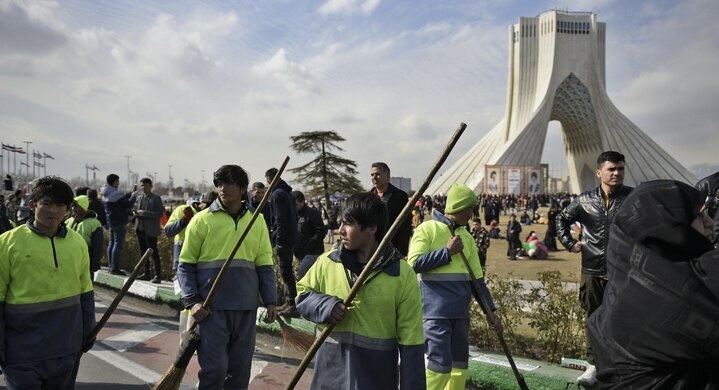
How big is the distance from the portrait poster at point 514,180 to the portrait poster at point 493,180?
78cm

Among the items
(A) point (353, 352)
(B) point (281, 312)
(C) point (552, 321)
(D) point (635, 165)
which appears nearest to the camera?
(A) point (353, 352)

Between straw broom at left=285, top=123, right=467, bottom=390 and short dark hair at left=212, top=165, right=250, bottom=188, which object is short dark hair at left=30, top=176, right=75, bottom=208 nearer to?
short dark hair at left=212, top=165, right=250, bottom=188

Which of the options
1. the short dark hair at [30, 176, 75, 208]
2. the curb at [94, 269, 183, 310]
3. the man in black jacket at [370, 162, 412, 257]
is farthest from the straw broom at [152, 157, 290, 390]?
the curb at [94, 269, 183, 310]

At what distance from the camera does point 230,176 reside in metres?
3.52

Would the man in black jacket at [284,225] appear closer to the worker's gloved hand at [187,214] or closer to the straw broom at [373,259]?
the worker's gloved hand at [187,214]

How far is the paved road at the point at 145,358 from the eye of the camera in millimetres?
4395

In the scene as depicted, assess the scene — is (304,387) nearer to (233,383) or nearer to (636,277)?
(233,383)

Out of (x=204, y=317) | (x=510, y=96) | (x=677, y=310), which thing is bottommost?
(x=204, y=317)

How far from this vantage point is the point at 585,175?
67.0 meters

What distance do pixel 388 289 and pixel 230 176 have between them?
5.52 ft

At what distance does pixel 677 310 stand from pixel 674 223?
0.27 meters

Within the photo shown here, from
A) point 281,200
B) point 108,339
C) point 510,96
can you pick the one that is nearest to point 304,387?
point 281,200

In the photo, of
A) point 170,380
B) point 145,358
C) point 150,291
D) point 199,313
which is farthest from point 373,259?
point 150,291

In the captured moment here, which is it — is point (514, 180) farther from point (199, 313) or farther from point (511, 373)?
point (199, 313)
